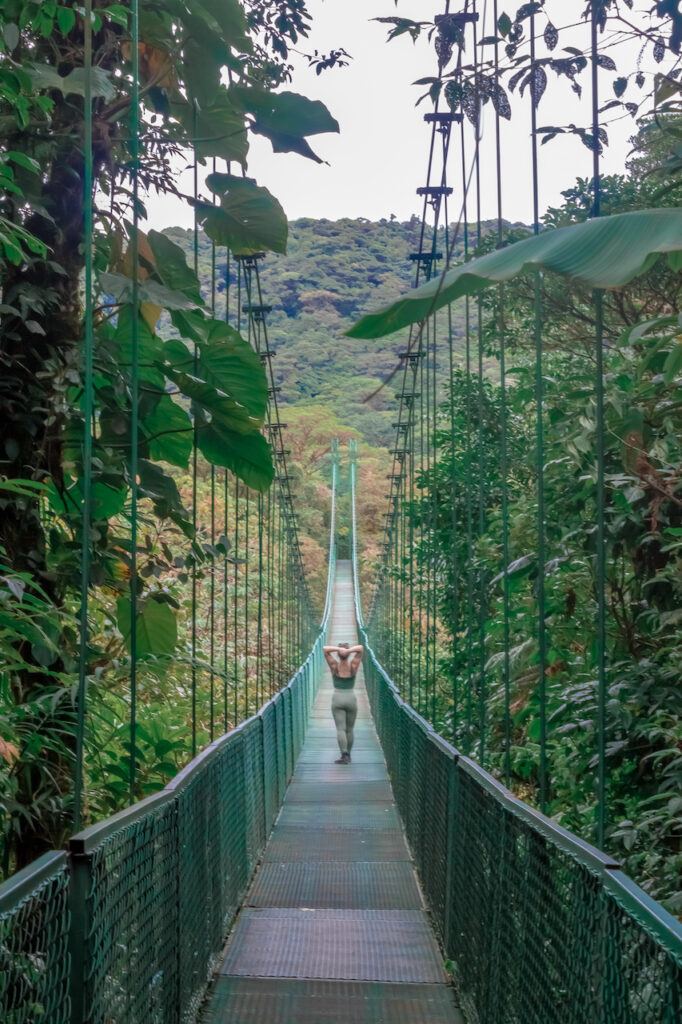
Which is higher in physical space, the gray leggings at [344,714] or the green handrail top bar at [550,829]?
the green handrail top bar at [550,829]

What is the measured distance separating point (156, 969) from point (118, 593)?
4.58 feet

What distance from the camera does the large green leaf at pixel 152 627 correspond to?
11.0 feet

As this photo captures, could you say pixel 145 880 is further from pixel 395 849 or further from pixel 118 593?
pixel 395 849

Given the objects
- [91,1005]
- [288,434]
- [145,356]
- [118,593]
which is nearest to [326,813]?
[118,593]

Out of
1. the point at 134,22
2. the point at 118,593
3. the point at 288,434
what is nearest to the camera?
the point at 134,22

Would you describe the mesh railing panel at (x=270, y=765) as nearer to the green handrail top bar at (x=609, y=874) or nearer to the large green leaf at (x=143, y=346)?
the large green leaf at (x=143, y=346)

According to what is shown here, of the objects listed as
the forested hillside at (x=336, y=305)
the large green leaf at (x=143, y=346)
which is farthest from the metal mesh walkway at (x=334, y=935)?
the forested hillside at (x=336, y=305)

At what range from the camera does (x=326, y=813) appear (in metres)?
7.00

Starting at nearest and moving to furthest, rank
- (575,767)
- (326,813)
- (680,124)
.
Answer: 1. (680,124)
2. (575,767)
3. (326,813)

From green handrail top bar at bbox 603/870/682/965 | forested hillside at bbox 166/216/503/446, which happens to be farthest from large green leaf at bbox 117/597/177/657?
forested hillside at bbox 166/216/503/446

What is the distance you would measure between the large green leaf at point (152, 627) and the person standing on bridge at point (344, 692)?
20.2ft

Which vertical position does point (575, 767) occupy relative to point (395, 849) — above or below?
above

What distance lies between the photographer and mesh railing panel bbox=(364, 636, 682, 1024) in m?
1.44

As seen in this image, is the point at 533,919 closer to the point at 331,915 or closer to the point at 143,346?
the point at 143,346
